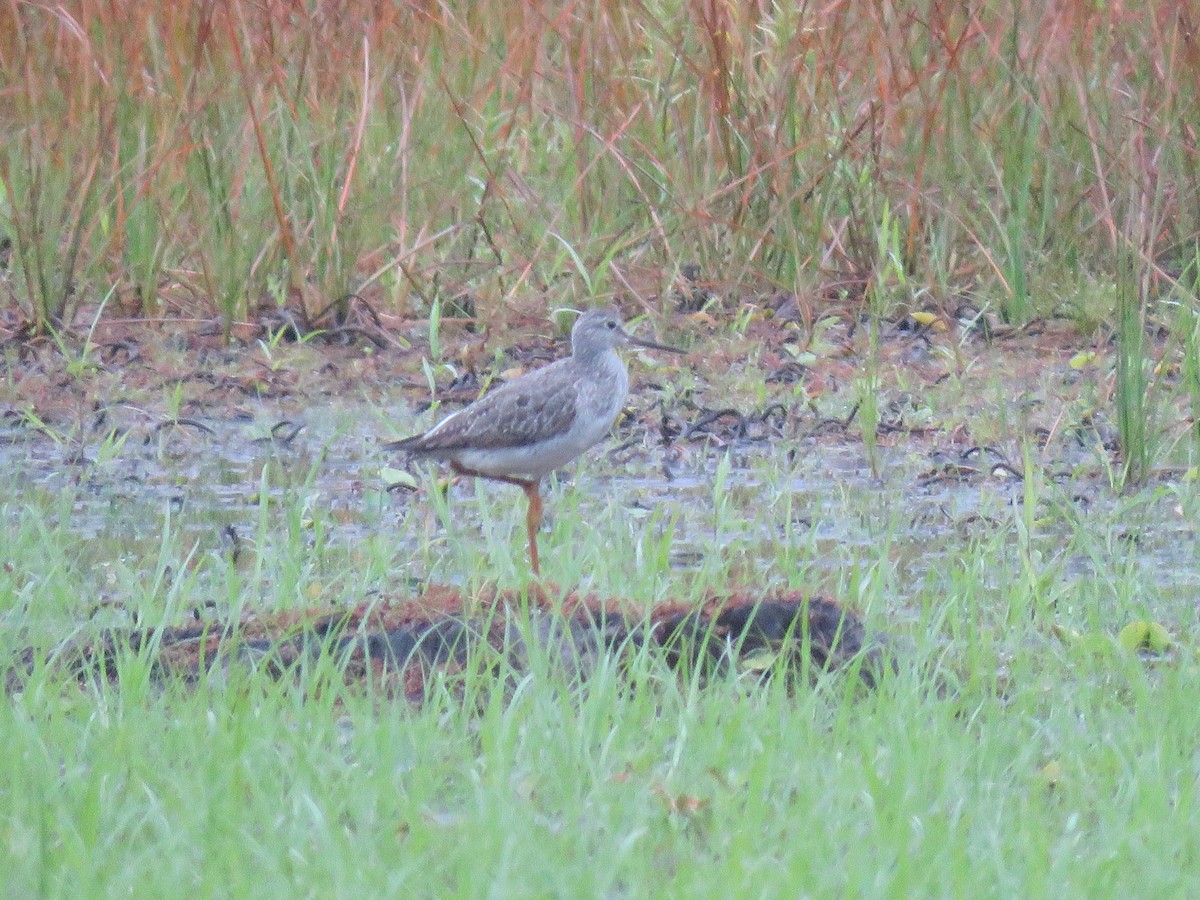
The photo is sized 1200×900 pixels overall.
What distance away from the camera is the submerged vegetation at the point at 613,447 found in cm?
316

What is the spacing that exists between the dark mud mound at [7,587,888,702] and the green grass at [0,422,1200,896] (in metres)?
0.07

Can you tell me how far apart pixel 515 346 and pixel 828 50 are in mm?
1842

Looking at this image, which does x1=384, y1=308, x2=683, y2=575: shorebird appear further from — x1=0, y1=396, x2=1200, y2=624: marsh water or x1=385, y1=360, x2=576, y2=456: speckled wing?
x1=0, y1=396, x2=1200, y2=624: marsh water

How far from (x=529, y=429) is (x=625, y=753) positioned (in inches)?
81.1

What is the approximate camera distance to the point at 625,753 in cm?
342

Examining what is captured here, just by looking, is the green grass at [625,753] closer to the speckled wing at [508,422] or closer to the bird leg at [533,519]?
the bird leg at [533,519]

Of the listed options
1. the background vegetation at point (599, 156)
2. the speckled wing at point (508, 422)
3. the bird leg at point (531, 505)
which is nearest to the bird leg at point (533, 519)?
the bird leg at point (531, 505)

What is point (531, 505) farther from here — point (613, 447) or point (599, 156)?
point (599, 156)

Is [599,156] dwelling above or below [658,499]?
above

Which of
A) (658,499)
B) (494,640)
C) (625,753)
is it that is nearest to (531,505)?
(658,499)

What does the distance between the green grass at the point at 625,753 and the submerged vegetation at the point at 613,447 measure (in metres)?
0.01

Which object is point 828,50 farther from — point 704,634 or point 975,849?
point 975,849

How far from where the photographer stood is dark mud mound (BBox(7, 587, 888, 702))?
393 cm

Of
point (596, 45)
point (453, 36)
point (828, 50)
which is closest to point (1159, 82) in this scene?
point (828, 50)
